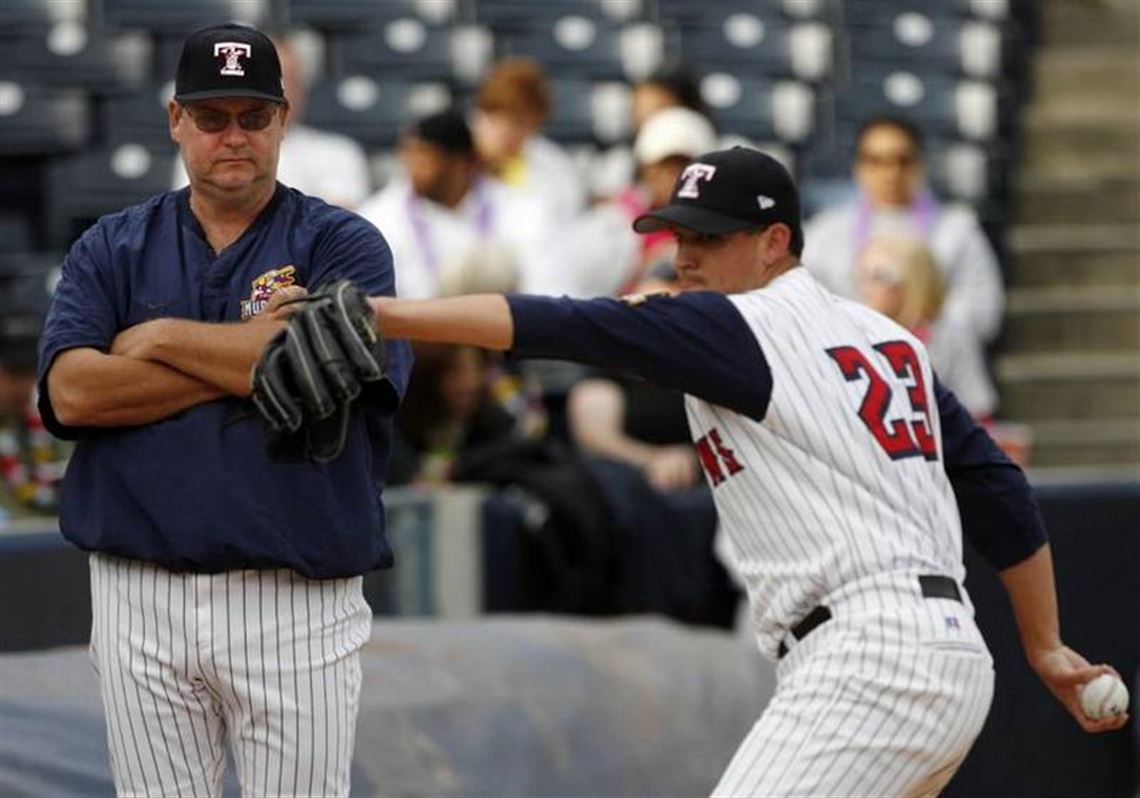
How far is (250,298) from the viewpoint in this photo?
13.8ft

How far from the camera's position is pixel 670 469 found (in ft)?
28.5

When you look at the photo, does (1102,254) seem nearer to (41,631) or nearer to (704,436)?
(41,631)

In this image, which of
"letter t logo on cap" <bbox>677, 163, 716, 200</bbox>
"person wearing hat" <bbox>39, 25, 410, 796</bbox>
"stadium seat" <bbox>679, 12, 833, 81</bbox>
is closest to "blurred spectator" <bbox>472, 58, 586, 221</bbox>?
"stadium seat" <bbox>679, 12, 833, 81</bbox>

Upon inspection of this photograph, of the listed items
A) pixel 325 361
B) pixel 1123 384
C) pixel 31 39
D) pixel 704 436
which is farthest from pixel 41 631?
pixel 1123 384

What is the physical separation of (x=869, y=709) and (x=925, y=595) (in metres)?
0.25

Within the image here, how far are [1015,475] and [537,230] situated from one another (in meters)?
5.32

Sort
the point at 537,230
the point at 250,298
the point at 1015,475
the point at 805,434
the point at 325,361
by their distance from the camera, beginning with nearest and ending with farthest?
the point at 325,361, the point at 250,298, the point at 805,434, the point at 1015,475, the point at 537,230

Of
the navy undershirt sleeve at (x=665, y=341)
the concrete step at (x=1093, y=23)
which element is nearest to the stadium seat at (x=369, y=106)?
the concrete step at (x=1093, y=23)

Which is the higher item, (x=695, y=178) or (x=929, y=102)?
(x=695, y=178)

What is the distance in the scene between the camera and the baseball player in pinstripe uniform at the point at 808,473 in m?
4.43

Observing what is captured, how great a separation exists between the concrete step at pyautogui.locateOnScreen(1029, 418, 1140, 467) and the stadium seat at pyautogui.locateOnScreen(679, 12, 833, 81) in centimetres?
227

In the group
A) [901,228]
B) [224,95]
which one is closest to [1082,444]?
[901,228]

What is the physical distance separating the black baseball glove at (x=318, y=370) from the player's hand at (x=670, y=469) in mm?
4673

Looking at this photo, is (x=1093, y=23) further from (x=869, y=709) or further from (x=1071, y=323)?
(x=869, y=709)
